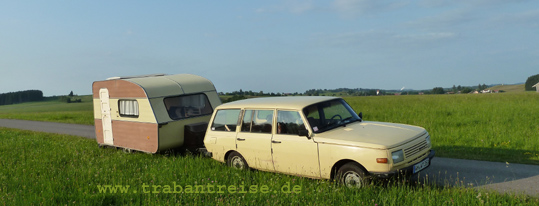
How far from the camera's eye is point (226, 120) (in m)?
8.91

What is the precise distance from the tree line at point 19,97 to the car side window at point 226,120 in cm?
10841

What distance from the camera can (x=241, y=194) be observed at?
22.7 feet

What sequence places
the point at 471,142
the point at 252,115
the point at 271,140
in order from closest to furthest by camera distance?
the point at 271,140 → the point at 252,115 → the point at 471,142

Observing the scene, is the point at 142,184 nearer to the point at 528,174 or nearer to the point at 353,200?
the point at 353,200

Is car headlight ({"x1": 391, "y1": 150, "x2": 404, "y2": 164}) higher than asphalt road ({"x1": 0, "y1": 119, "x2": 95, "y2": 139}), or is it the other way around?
car headlight ({"x1": 391, "y1": 150, "x2": 404, "y2": 164})

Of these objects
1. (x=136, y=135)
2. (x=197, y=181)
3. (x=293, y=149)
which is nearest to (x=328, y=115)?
(x=293, y=149)

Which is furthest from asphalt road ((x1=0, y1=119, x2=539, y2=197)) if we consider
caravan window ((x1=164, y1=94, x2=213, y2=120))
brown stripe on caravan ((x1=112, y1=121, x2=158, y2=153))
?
brown stripe on caravan ((x1=112, y1=121, x2=158, y2=153))

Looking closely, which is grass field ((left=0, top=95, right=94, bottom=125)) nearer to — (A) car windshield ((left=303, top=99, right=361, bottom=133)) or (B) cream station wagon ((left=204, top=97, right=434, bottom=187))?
(B) cream station wagon ((left=204, top=97, right=434, bottom=187))

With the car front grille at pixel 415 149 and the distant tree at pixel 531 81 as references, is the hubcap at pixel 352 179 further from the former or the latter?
the distant tree at pixel 531 81

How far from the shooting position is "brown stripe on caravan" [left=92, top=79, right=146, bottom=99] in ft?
36.5

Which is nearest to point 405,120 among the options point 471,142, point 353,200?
point 471,142

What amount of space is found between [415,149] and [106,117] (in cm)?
950

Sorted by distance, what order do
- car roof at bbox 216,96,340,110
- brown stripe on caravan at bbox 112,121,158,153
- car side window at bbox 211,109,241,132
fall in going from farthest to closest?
brown stripe on caravan at bbox 112,121,158,153
car side window at bbox 211,109,241,132
car roof at bbox 216,96,340,110

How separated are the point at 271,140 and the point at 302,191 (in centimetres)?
148
